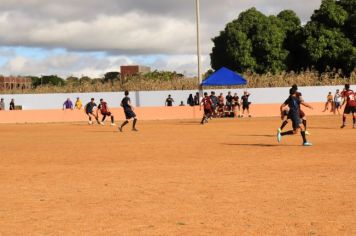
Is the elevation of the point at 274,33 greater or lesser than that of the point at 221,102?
greater

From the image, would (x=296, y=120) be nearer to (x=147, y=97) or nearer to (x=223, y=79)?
(x=223, y=79)

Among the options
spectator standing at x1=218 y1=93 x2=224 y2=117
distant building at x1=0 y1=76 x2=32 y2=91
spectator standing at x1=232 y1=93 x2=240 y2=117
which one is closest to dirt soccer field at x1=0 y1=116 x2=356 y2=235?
spectator standing at x1=218 y1=93 x2=224 y2=117

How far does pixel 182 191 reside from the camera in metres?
9.59

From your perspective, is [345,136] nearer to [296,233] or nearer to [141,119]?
[296,233]

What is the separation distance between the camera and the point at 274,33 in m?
59.2

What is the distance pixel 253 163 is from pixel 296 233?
650cm

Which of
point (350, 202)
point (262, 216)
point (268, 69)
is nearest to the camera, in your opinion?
point (262, 216)

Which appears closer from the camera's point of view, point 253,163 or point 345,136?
point 253,163

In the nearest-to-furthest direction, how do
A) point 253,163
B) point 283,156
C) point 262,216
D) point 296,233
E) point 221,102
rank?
point 296,233, point 262,216, point 253,163, point 283,156, point 221,102

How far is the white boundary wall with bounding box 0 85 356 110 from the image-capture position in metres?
45.3

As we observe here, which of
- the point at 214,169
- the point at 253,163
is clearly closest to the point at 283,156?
the point at 253,163

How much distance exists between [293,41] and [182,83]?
17505 mm

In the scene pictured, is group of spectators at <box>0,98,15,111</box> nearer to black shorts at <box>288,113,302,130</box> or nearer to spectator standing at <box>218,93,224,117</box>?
spectator standing at <box>218,93,224,117</box>

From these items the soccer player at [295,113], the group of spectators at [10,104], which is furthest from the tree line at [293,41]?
the soccer player at [295,113]
